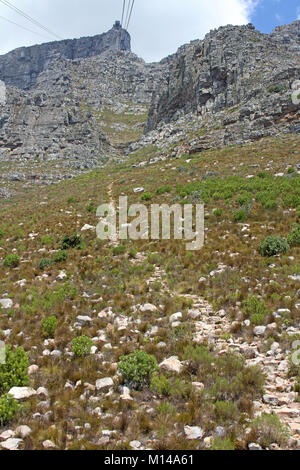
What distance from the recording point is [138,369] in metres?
5.44

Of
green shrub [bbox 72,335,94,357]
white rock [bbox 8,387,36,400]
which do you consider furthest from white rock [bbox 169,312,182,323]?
white rock [bbox 8,387,36,400]

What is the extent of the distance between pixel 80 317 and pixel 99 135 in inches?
3897

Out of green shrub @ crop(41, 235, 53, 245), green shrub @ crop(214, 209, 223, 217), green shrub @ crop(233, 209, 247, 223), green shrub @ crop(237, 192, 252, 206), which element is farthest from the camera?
green shrub @ crop(237, 192, 252, 206)

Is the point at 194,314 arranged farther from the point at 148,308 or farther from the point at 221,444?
the point at 221,444

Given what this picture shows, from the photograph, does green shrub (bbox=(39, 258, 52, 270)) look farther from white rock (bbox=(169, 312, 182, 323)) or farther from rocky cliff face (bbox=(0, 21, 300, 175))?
rocky cliff face (bbox=(0, 21, 300, 175))

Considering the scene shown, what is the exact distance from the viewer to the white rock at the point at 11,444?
403 centimetres

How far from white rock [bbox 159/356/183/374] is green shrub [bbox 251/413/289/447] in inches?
66.7

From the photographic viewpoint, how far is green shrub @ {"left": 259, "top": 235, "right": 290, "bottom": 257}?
392 inches

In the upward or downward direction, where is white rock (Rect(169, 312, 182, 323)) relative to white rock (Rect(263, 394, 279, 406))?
upward

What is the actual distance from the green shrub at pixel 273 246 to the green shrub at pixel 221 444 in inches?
281

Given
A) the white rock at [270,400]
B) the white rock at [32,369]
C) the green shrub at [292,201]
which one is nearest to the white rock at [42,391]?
the white rock at [32,369]

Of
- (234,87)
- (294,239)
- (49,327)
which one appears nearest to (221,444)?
(49,327)

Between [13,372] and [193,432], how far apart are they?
11.4 ft
